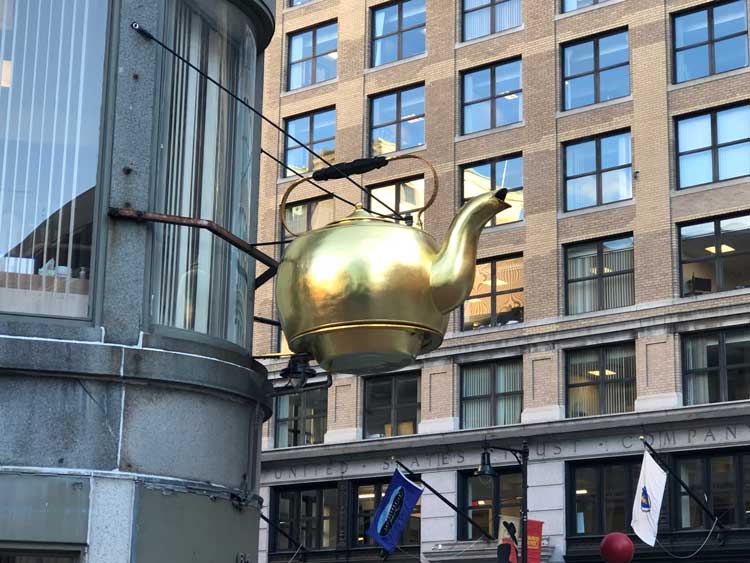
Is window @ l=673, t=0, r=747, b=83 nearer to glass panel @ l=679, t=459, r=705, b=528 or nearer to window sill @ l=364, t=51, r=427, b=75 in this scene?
window sill @ l=364, t=51, r=427, b=75

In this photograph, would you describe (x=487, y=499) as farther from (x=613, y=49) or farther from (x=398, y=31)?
(x=398, y=31)

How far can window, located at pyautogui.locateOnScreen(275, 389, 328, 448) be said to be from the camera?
150 feet

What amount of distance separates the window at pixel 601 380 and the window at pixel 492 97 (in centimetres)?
801

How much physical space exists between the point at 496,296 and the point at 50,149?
33.0 m

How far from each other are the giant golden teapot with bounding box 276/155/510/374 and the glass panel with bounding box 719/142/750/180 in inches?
1183

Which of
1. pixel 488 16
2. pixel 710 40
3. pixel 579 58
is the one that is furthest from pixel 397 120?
pixel 710 40

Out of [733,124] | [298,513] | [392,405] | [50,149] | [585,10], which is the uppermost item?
[585,10]

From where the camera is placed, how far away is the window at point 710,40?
3834 cm

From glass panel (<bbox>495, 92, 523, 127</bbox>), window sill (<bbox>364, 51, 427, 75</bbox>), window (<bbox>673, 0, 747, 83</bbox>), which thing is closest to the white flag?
window (<bbox>673, 0, 747, 83</bbox>)

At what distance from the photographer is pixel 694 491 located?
36.9 meters

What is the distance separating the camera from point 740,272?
36906mm

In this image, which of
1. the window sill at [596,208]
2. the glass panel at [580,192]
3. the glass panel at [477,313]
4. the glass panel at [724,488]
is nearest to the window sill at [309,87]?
the glass panel at [477,313]

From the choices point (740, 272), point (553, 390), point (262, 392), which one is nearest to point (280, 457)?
point (553, 390)

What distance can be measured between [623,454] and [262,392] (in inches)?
1146
